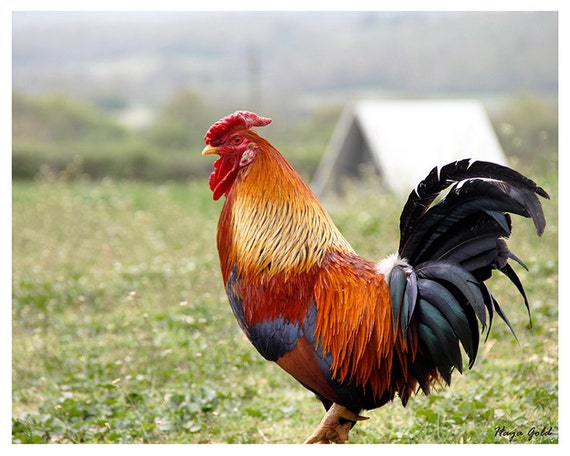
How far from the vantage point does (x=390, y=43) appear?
15852 millimetres

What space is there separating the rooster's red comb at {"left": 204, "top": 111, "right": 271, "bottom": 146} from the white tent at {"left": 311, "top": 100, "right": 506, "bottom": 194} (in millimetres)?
5172

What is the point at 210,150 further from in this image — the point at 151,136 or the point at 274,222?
the point at 151,136

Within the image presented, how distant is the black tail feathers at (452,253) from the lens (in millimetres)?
2812

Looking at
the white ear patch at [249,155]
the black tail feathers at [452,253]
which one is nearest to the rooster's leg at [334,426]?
the black tail feathers at [452,253]

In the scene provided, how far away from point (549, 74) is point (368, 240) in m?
9.08

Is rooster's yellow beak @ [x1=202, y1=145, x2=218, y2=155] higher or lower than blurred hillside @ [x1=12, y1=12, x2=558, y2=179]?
lower

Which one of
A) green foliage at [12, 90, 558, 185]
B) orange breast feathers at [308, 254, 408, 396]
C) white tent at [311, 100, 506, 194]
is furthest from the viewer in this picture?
green foliage at [12, 90, 558, 185]

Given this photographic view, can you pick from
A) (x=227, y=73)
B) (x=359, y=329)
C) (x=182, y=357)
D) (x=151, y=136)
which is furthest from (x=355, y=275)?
(x=227, y=73)

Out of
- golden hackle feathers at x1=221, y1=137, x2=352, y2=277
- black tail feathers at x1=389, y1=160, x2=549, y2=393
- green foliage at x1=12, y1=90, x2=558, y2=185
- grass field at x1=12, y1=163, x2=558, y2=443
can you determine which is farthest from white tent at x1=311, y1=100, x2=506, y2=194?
black tail feathers at x1=389, y1=160, x2=549, y2=393

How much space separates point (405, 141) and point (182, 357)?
17.4 feet

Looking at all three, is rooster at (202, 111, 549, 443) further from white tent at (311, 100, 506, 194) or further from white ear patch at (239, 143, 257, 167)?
white tent at (311, 100, 506, 194)

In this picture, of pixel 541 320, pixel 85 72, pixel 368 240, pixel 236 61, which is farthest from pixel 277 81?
pixel 541 320

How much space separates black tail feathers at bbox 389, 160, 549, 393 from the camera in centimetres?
281

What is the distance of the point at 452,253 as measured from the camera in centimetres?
291
